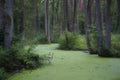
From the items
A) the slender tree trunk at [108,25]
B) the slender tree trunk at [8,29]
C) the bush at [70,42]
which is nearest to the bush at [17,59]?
the slender tree trunk at [8,29]

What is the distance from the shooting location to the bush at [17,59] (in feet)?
26.0

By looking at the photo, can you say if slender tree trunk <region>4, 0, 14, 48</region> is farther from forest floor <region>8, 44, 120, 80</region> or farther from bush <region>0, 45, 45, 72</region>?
forest floor <region>8, 44, 120, 80</region>

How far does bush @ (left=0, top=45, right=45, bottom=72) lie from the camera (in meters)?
7.91

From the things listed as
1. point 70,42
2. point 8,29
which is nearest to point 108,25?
point 70,42

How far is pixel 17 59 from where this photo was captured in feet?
27.1

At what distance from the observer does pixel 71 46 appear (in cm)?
1580

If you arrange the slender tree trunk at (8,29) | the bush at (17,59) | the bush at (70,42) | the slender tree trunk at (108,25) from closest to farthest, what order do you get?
1. the bush at (17,59)
2. the slender tree trunk at (8,29)
3. the slender tree trunk at (108,25)
4. the bush at (70,42)

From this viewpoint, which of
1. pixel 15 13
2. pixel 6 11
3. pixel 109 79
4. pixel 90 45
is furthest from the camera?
pixel 90 45

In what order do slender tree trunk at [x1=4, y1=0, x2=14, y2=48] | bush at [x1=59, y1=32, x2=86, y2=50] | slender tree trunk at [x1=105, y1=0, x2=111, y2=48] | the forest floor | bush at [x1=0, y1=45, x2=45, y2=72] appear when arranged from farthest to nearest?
1. bush at [x1=59, y1=32, x2=86, y2=50]
2. slender tree trunk at [x1=105, y1=0, x2=111, y2=48]
3. slender tree trunk at [x1=4, y1=0, x2=14, y2=48]
4. bush at [x1=0, y1=45, x2=45, y2=72]
5. the forest floor

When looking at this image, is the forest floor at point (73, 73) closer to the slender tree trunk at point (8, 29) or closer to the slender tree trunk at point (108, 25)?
the slender tree trunk at point (8, 29)

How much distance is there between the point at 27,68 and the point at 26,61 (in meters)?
0.21

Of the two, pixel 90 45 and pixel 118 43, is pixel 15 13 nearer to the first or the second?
pixel 90 45

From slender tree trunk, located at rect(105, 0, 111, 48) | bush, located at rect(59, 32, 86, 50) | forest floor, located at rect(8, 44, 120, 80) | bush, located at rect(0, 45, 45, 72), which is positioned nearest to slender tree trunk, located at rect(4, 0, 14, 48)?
bush, located at rect(0, 45, 45, 72)

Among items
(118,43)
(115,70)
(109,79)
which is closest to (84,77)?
(109,79)
